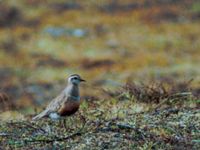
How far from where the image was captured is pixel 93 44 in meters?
27.3

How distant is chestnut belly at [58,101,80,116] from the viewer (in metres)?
8.78

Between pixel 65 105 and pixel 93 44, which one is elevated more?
pixel 93 44

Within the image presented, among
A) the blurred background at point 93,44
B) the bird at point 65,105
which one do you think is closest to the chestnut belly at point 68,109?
the bird at point 65,105

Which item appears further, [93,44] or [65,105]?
[93,44]

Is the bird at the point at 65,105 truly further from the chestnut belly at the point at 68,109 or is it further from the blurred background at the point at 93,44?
the blurred background at the point at 93,44

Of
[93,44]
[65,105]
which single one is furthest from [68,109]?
[93,44]

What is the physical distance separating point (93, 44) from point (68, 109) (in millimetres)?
18556

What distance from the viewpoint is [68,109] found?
8.78 meters

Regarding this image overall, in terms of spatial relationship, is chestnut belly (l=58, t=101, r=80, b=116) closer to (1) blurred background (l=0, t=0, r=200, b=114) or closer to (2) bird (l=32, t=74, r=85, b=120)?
(2) bird (l=32, t=74, r=85, b=120)

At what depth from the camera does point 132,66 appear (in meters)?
24.3

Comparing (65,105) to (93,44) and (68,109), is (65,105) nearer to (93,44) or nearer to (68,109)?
(68,109)

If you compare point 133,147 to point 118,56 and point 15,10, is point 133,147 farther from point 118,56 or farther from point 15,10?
point 15,10

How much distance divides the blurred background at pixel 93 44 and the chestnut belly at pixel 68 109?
9224 millimetres

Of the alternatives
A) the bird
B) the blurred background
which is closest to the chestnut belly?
the bird
